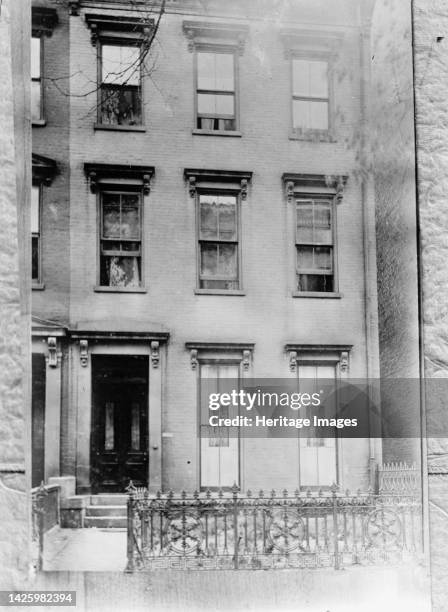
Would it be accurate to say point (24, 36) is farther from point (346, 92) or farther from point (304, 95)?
point (346, 92)

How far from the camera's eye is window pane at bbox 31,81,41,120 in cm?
295

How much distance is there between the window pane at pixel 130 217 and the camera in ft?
9.70

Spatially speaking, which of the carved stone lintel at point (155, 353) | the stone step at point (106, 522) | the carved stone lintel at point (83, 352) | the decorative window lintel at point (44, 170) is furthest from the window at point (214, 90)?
the stone step at point (106, 522)

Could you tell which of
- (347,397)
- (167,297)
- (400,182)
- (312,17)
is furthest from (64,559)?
(312,17)

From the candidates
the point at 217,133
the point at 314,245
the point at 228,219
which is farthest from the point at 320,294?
the point at 217,133

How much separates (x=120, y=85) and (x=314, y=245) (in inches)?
46.8

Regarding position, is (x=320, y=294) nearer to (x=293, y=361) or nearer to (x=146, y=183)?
(x=293, y=361)

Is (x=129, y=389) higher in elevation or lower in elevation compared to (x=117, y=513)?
higher

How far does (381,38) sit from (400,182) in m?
0.71

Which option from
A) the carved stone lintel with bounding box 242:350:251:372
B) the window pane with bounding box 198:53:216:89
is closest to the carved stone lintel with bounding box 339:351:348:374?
the carved stone lintel with bounding box 242:350:251:372

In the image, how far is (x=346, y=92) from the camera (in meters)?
3.06

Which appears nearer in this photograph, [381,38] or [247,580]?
[247,580]

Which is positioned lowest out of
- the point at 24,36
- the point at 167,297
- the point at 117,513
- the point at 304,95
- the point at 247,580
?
the point at 247,580

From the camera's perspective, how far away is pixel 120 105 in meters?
2.98
